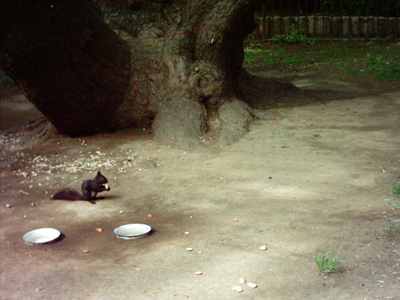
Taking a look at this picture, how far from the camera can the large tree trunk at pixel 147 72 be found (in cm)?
713

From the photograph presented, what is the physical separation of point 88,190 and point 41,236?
101 centimetres

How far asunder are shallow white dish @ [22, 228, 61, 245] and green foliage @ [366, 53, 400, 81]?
27.9ft

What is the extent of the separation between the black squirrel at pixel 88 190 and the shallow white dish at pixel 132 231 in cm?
96

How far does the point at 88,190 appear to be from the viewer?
5.45 metres

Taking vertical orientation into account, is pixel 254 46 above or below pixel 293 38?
below

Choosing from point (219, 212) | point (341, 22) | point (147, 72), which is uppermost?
point (341, 22)

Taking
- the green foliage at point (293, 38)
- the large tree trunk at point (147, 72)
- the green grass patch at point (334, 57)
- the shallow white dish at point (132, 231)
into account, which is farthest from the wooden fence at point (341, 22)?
the shallow white dish at point (132, 231)

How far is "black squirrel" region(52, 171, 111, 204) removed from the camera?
5.44 m

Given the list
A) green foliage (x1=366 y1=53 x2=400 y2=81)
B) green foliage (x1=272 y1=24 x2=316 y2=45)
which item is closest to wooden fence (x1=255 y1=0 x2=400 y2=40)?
green foliage (x1=272 y1=24 x2=316 y2=45)

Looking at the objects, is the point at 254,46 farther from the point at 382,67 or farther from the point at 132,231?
the point at 132,231

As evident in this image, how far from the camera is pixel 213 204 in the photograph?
5238mm

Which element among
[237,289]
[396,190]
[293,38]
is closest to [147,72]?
[396,190]

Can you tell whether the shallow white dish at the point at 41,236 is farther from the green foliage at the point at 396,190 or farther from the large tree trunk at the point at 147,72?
the green foliage at the point at 396,190

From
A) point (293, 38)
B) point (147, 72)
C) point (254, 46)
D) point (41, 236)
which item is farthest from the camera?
point (254, 46)
